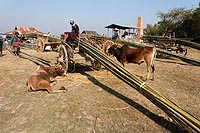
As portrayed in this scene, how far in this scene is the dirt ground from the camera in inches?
217

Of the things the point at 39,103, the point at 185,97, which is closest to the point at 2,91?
the point at 39,103

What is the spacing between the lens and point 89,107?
6586 millimetres

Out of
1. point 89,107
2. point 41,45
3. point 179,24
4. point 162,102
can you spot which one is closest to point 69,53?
point 89,107

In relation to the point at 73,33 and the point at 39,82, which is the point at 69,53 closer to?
the point at 73,33

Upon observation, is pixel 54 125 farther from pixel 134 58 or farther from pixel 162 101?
pixel 134 58

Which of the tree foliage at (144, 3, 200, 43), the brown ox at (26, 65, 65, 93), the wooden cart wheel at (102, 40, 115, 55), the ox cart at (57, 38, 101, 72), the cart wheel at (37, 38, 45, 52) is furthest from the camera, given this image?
the tree foliage at (144, 3, 200, 43)

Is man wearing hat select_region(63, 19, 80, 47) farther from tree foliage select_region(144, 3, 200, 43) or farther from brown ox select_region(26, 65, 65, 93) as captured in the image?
tree foliage select_region(144, 3, 200, 43)

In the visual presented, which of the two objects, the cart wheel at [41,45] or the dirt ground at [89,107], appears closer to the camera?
the dirt ground at [89,107]

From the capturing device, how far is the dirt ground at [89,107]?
5.52 metres

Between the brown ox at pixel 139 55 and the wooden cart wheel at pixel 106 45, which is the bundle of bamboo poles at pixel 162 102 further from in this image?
the wooden cart wheel at pixel 106 45

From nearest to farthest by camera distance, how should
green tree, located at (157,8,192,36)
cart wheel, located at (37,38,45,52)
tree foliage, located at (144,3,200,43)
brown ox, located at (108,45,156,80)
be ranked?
brown ox, located at (108,45,156,80) → cart wheel, located at (37,38,45,52) → tree foliage, located at (144,3,200,43) → green tree, located at (157,8,192,36)

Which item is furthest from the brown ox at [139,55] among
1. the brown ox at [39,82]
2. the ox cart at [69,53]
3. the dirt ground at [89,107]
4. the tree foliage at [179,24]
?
the tree foliage at [179,24]

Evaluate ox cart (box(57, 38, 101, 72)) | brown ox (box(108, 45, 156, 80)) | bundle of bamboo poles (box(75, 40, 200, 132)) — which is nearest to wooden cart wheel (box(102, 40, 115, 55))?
brown ox (box(108, 45, 156, 80))

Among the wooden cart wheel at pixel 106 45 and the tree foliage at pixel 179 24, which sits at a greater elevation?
the tree foliage at pixel 179 24
